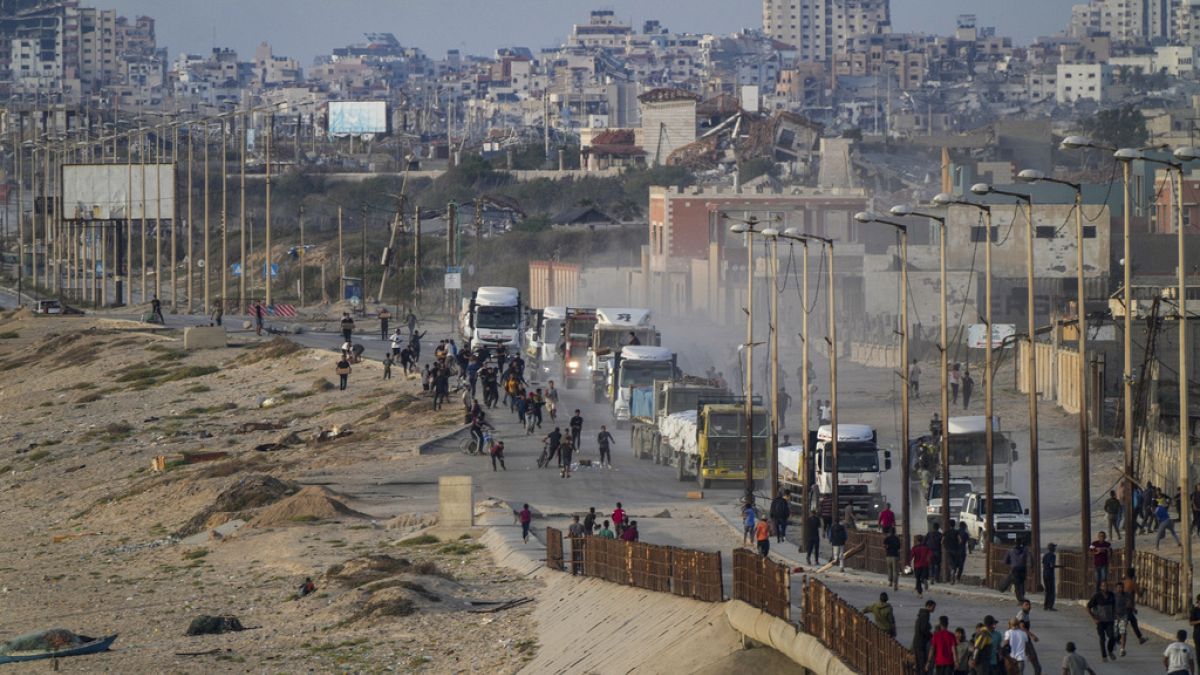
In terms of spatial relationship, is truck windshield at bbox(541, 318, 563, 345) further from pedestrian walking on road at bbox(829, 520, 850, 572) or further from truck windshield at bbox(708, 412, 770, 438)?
pedestrian walking on road at bbox(829, 520, 850, 572)

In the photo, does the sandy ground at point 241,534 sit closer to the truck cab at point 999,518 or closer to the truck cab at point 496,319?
the truck cab at point 496,319

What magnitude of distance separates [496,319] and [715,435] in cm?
2616

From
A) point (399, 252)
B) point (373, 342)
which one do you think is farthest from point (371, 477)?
point (399, 252)

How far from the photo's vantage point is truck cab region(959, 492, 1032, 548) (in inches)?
1479

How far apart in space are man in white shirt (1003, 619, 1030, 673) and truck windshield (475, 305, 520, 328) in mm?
49030

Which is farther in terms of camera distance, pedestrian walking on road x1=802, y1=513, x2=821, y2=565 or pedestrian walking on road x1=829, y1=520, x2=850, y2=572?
pedestrian walking on road x1=802, y1=513, x2=821, y2=565

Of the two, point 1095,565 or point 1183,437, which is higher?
point 1183,437

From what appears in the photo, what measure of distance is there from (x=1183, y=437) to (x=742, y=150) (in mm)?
167101

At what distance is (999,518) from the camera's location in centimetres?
3778

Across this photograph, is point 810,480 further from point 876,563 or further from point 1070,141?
point 1070,141

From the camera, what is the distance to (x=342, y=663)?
3272 centimetres

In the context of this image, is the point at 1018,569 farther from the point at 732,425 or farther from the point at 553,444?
the point at 553,444

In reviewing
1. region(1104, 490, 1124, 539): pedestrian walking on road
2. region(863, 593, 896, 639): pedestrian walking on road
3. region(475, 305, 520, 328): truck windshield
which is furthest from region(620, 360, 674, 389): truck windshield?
region(863, 593, 896, 639): pedestrian walking on road

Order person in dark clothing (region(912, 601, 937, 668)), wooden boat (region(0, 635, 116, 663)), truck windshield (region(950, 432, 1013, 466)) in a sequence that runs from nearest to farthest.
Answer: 1. person in dark clothing (region(912, 601, 937, 668))
2. wooden boat (region(0, 635, 116, 663))
3. truck windshield (region(950, 432, 1013, 466))
